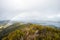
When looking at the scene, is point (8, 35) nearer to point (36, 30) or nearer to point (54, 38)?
point (36, 30)

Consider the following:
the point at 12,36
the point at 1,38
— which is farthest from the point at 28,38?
the point at 1,38

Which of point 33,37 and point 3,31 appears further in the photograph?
point 3,31

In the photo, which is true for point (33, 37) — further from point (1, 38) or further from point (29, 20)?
point (1, 38)

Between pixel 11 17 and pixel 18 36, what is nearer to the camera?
pixel 18 36

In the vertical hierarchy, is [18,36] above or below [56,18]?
below

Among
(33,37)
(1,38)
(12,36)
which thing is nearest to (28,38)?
(33,37)

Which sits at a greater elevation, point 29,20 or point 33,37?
point 29,20
